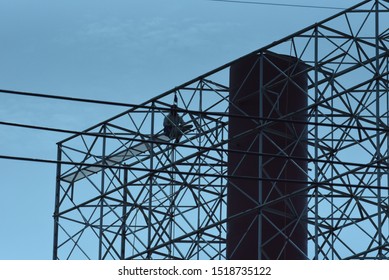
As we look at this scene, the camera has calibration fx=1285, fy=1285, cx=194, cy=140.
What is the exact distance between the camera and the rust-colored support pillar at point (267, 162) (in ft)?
104

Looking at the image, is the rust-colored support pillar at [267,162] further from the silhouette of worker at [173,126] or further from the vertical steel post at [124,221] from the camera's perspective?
the vertical steel post at [124,221]

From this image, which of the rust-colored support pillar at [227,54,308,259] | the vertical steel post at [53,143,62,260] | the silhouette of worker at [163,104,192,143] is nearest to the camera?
the rust-colored support pillar at [227,54,308,259]

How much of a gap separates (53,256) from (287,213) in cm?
894

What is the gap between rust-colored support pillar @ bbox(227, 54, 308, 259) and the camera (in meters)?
31.8

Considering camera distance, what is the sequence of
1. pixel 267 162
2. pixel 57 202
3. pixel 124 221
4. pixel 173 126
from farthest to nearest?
pixel 57 202, pixel 124 221, pixel 173 126, pixel 267 162

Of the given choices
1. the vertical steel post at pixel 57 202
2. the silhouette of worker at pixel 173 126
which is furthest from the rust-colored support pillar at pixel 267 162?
the vertical steel post at pixel 57 202

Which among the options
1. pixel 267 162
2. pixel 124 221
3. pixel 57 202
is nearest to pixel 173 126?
pixel 124 221

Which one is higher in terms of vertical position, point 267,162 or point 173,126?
point 173,126

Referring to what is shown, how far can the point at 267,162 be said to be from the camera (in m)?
32.0

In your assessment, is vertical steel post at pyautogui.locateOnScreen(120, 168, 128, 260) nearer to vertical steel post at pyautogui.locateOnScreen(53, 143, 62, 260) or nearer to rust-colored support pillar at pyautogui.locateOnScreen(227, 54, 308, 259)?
vertical steel post at pyautogui.locateOnScreen(53, 143, 62, 260)

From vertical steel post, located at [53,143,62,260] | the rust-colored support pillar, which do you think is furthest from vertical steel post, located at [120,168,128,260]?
the rust-colored support pillar

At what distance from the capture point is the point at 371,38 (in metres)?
31.8

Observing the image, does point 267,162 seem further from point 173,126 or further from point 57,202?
point 57,202
